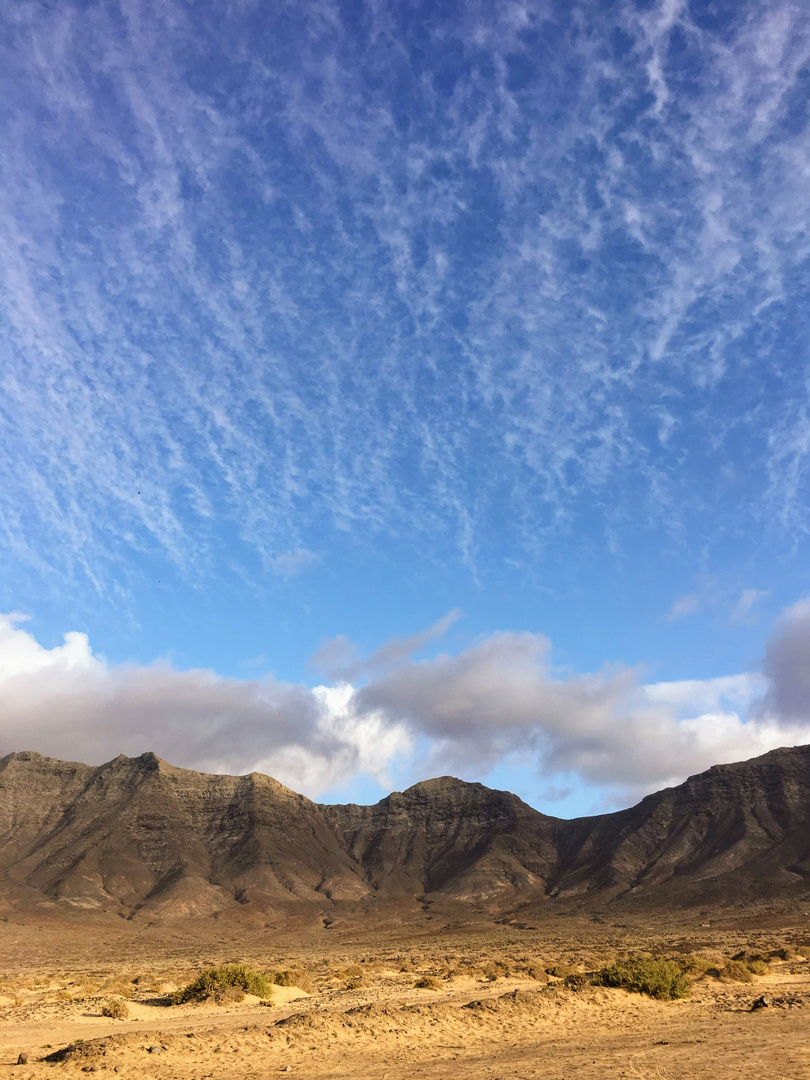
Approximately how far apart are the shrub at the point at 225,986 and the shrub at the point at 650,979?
1236 cm

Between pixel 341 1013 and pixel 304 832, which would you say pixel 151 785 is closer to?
pixel 304 832

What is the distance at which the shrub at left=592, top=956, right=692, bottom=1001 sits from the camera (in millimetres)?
24547

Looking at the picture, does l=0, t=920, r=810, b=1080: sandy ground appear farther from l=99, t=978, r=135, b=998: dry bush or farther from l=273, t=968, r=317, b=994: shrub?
l=273, t=968, r=317, b=994: shrub

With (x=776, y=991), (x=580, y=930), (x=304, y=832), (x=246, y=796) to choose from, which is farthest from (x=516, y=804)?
(x=776, y=991)

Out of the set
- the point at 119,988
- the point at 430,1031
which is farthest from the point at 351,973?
the point at 430,1031

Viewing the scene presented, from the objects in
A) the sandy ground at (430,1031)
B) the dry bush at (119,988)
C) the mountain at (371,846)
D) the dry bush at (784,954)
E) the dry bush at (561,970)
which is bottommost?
the sandy ground at (430,1031)

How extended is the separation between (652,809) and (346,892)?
66.8 m

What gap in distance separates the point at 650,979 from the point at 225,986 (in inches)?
588

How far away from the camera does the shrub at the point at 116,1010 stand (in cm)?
2336

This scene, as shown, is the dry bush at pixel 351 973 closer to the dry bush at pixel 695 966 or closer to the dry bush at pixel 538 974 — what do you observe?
the dry bush at pixel 538 974

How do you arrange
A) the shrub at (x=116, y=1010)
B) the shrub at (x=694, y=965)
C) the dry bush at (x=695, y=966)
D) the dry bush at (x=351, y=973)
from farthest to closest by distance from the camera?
the dry bush at (x=351, y=973)
the shrub at (x=694, y=965)
the dry bush at (x=695, y=966)
the shrub at (x=116, y=1010)

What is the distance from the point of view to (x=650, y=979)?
24734 mm

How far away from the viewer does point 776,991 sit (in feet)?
86.2

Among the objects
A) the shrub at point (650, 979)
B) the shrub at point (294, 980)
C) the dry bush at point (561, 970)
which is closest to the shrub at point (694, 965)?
the shrub at point (650, 979)
